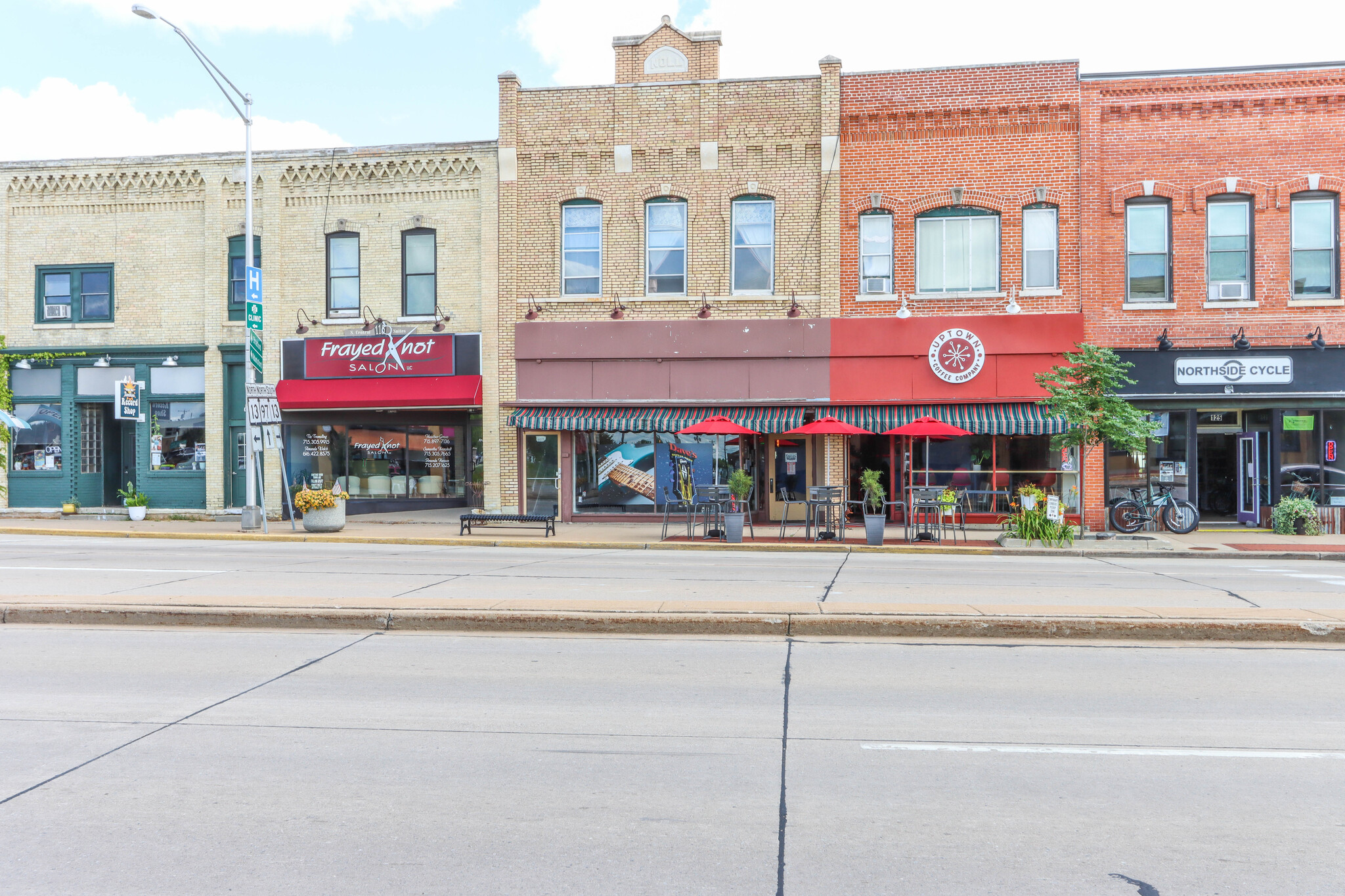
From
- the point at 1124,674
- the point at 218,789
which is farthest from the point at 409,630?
the point at 1124,674

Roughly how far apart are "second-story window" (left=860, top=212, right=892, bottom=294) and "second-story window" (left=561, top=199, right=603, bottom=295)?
625 centimetres

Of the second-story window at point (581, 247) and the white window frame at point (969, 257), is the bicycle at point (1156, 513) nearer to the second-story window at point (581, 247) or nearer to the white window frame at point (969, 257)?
the white window frame at point (969, 257)

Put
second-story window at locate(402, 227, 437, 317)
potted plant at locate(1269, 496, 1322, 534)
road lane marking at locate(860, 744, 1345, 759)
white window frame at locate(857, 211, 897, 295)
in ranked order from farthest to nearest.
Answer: second-story window at locate(402, 227, 437, 317) → white window frame at locate(857, 211, 897, 295) → potted plant at locate(1269, 496, 1322, 534) → road lane marking at locate(860, 744, 1345, 759)

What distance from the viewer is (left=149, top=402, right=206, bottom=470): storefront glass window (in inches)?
934

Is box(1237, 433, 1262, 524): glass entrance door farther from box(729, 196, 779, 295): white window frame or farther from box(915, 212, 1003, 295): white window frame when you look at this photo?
box(729, 196, 779, 295): white window frame

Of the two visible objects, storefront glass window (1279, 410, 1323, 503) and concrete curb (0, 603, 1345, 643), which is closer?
concrete curb (0, 603, 1345, 643)

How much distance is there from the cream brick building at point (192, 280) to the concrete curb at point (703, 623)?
13497 mm

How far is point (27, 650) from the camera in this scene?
301 inches

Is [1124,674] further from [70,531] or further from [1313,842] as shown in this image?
[70,531]

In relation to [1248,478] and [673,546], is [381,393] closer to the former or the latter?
[673,546]

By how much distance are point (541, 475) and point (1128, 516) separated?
13433mm

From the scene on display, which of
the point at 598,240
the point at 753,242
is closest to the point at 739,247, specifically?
the point at 753,242

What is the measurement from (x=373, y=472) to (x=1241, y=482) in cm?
2113

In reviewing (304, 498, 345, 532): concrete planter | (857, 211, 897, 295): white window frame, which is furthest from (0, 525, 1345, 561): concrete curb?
(857, 211, 897, 295): white window frame
